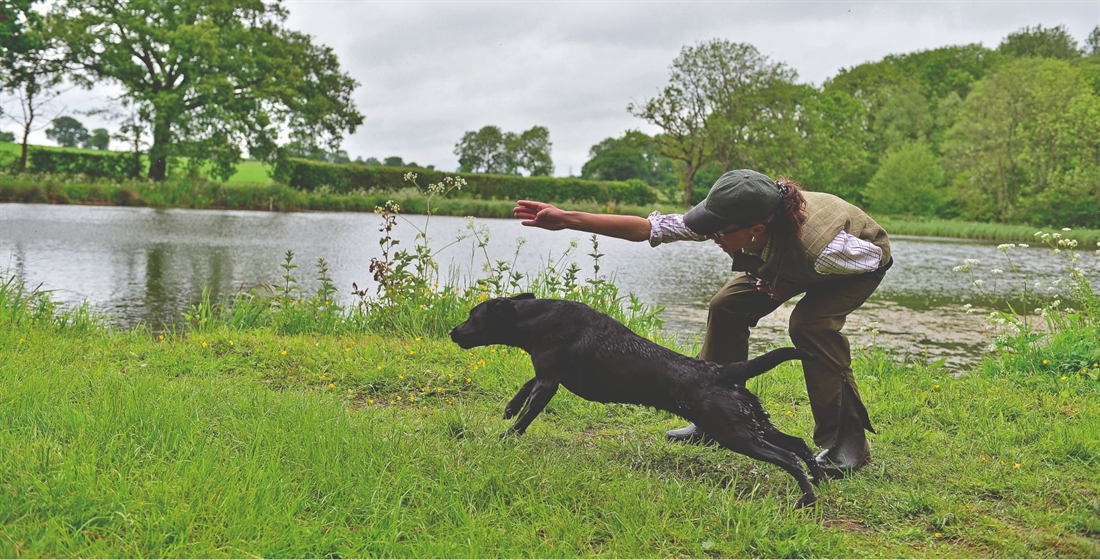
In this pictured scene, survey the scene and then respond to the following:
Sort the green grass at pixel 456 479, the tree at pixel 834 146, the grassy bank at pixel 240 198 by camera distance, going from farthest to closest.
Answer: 1. the tree at pixel 834 146
2. the grassy bank at pixel 240 198
3. the green grass at pixel 456 479

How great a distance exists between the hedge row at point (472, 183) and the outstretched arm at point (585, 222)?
2857 cm

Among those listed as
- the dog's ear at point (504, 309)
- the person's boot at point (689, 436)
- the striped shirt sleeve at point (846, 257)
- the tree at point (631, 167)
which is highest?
the tree at point (631, 167)

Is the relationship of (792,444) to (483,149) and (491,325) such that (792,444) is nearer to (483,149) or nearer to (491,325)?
(491,325)

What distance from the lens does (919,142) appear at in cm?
5172

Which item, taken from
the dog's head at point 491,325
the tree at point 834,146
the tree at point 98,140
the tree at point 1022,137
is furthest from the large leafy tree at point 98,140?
the tree at point 1022,137

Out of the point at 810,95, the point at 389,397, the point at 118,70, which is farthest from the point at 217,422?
the point at 810,95

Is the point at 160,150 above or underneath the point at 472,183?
above

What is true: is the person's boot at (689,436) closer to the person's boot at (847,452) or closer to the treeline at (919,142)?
the person's boot at (847,452)

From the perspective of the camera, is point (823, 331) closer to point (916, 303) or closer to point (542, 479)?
point (542, 479)

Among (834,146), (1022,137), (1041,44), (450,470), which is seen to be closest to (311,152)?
(834,146)

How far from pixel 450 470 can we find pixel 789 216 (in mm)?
2085

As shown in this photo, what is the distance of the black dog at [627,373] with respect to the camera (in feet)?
11.3

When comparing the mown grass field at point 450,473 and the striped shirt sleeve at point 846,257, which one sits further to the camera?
the striped shirt sleeve at point 846,257

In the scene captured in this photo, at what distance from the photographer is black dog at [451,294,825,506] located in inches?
135
